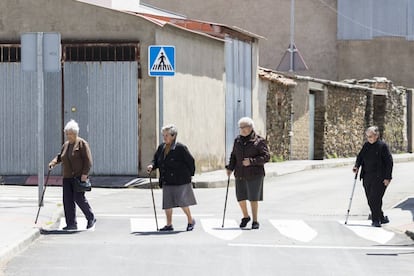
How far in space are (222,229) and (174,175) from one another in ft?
3.55

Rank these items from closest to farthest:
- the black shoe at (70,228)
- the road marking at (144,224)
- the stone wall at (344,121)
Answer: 1. the black shoe at (70,228)
2. the road marking at (144,224)
3. the stone wall at (344,121)

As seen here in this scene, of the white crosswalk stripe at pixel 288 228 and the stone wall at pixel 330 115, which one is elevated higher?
the stone wall at pixel 330 115

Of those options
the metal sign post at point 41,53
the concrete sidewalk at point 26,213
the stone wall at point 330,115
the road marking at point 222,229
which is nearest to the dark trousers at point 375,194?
the concrete sidewalk at point 26,213

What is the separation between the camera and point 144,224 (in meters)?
16.0

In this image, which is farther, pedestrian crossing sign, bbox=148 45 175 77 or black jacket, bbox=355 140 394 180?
pedestrian crossing sign, bbox=148 45 175 77

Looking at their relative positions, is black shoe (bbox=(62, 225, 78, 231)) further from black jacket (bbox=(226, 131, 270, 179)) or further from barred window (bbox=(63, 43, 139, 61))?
barred window (bbox=(63, 43, 139, 61))

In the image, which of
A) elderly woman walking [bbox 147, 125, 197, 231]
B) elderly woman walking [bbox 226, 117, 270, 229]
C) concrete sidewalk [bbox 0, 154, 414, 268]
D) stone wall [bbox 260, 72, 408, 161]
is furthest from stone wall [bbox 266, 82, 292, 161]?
elderly woman walking [bbox 147, 125, 197, 231]

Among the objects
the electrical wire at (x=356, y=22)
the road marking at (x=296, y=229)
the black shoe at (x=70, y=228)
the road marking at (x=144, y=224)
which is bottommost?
the road marking at (x=296, y=229)

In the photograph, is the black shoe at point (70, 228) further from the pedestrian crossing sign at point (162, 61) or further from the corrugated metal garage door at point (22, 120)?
the corrugated metal garage door at point (22, 120)

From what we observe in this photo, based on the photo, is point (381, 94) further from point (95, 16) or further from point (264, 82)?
point (95, 16)

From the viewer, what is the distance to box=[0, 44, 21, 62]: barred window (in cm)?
2430

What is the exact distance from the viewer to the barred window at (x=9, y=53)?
24297 mm

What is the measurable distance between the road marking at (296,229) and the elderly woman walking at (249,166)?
1.64ft

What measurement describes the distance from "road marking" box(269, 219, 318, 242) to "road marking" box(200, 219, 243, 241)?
65 centimetres
